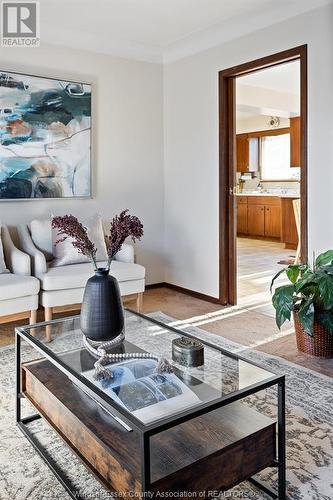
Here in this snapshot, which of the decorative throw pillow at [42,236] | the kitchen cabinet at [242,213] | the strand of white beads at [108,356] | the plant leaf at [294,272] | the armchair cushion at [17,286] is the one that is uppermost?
the kitchen cabinet at [242,213]

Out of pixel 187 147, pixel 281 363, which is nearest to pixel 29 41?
pixel 187 147

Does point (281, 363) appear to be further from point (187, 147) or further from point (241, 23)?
point (241, 23)

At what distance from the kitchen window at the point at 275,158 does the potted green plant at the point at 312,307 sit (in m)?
6.94

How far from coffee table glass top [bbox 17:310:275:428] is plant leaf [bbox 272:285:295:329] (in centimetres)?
100

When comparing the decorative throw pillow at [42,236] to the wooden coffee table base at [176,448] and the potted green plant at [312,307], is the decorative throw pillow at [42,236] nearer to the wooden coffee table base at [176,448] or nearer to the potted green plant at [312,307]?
the potted green plant at [312,307]

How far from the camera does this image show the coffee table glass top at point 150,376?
4.88 feet

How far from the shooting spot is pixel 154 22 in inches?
158

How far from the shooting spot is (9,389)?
2527 millimetres

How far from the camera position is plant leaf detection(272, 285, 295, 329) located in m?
2.86

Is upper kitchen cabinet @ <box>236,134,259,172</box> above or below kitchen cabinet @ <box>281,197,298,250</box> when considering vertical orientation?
above

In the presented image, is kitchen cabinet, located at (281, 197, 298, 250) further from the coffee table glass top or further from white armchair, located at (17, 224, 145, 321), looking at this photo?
the coffee table glass top

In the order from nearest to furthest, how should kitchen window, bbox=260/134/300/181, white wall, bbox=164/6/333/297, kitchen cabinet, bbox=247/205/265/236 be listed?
1. white wall, bbox=164/6/333/297
2. kitchen cabinet, bbox=247/205/265/236
3. kitchen window, bbox=260/134/300/181

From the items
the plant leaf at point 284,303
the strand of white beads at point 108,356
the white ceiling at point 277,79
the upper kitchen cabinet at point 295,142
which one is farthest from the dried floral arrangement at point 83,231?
the upper kitchen cabinet at point 295,142

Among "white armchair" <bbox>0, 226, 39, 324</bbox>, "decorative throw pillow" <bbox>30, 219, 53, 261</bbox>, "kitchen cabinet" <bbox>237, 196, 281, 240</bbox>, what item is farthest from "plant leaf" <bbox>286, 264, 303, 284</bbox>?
"kitchen cabinet" <bbox>237, 196, 281, 240</bbox>
